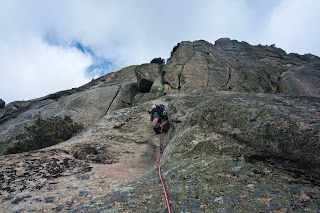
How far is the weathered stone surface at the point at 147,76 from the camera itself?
80.6 feet

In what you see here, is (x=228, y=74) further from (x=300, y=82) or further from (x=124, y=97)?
(x=124, y=97)

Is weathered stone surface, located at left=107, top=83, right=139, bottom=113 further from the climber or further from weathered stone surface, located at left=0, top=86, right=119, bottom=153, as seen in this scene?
the climber

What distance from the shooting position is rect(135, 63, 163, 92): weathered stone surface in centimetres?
2456

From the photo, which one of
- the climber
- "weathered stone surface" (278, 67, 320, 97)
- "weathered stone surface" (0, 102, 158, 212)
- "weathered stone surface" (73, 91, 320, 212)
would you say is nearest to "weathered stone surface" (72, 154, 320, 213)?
"weathered stone surface" (73, 91, 320, 212)

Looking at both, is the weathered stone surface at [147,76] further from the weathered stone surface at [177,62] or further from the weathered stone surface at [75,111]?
the weathered stone surface at [75,111]

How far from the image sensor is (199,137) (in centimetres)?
658

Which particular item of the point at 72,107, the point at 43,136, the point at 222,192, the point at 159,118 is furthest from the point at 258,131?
the point at 72,107

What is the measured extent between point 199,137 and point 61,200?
4.27 metres

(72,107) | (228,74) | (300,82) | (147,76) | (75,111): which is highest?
(147,76)

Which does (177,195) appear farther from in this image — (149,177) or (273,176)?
(273,176)

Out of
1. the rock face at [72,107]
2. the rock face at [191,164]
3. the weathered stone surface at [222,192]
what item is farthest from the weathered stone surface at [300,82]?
the weathered stone surface at [222,192]

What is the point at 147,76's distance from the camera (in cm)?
2478

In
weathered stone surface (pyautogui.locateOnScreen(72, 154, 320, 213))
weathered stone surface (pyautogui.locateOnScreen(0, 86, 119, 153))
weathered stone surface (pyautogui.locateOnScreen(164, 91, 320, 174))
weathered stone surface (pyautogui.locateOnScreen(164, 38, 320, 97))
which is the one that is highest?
weathered stone surface (pyautogui.locateOnScreen(164, 38, 320, 97))

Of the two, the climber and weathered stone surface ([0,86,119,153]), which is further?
weathered stone surface ([0,86,119,153])
